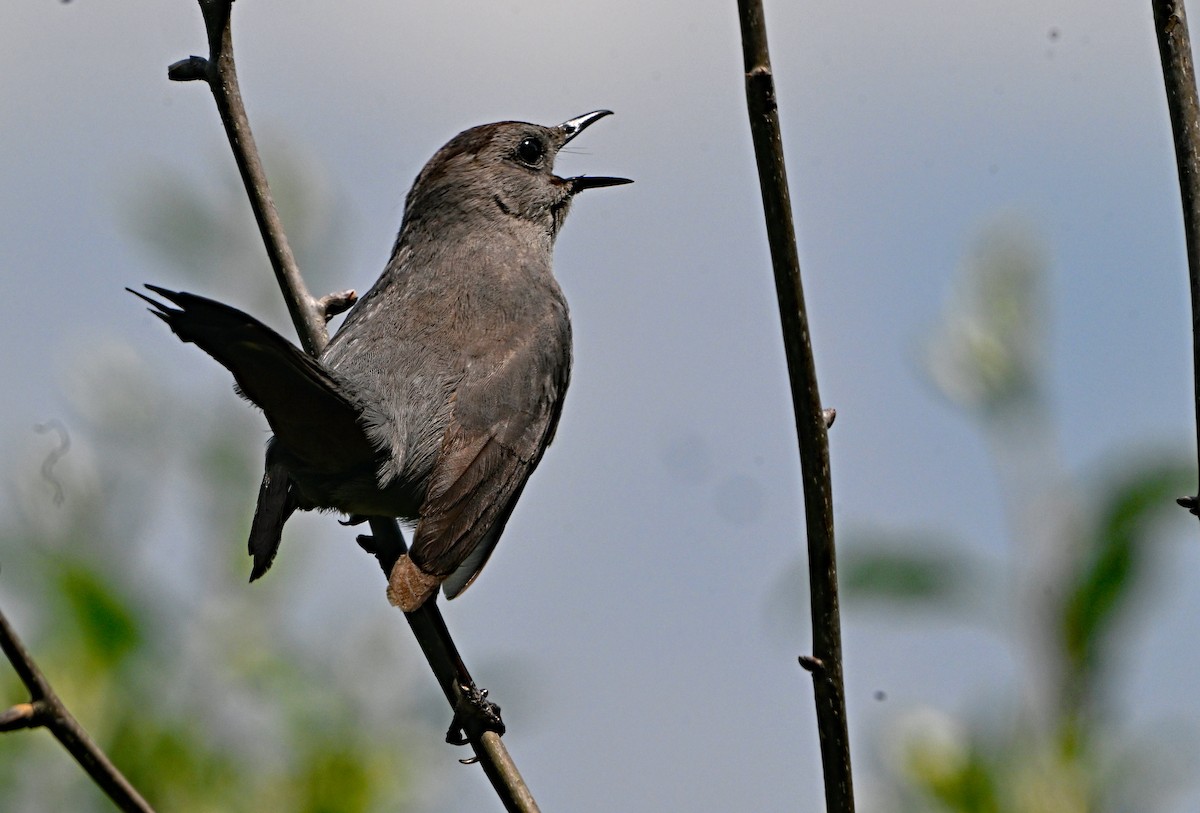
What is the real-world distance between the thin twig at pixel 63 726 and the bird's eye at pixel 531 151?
3.97 m

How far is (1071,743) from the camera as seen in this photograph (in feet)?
10.3

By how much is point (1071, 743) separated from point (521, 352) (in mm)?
2249

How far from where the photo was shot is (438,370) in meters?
4.52

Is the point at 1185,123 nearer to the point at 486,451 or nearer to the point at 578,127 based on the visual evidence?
the point at 486,451

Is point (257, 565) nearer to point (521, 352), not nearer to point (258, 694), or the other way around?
point (521, 352)

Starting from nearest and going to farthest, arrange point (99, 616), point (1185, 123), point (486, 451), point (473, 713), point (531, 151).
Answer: point (1185, 123), point (473, 713), point (486, 451), point (99, 616), point (531, 151)

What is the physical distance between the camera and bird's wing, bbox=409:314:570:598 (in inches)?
160

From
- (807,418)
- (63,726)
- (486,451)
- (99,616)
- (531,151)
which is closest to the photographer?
(63,726)

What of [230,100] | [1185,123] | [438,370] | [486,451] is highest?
[230,100]

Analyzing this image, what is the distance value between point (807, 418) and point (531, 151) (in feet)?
12.4

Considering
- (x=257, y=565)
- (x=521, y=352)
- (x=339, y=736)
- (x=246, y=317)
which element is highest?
(x=246, y=317)

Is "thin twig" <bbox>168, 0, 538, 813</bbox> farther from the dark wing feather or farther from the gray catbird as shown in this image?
the dark wing feather

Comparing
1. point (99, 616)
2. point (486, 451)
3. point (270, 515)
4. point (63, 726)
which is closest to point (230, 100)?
point (270, 515)

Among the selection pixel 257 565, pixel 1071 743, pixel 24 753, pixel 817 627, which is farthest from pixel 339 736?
pixel 817 627
